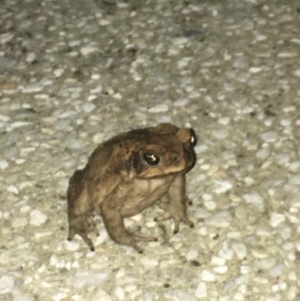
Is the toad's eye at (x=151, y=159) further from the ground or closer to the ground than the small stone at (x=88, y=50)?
further from the ground

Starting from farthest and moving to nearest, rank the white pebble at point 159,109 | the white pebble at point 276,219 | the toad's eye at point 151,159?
the white pebble at point 159,109 < the white pebble at point 276,219 < the toad's eye at point 151,159

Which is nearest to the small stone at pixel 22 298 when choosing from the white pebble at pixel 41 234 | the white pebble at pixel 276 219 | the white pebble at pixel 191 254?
the white pebble at pixel 41 234

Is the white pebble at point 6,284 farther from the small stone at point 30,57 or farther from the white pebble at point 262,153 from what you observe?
the small stone at point 30,57

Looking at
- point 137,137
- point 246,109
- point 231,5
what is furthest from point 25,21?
point 137,137

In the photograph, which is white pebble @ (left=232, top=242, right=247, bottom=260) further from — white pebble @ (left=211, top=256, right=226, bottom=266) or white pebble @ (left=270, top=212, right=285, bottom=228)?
white pebble @ (left=270, top=212, right=285, bottom=228)

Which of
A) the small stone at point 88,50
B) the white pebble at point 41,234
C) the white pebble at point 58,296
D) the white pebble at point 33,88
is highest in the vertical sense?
the small stone at point 88,50

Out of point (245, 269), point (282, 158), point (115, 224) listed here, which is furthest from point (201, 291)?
point (282, 158)

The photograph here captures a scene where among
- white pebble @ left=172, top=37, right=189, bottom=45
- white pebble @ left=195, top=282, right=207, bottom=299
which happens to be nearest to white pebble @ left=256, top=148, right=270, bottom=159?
white pebble @ left=195, top=282, right=207, bottom=299

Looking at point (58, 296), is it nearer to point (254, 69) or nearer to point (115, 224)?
point (115, 224)
